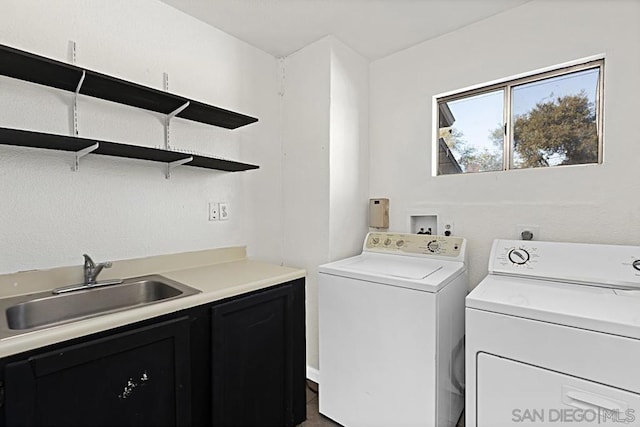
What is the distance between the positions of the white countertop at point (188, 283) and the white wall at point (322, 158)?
1.41 ft

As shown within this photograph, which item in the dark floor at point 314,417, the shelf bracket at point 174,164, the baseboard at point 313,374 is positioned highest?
the shelf bracket at point 174,164

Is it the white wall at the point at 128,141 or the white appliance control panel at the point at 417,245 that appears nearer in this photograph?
the white wall at the point at 128,141

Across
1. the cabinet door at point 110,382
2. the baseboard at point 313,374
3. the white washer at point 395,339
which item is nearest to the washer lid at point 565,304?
the white washer at point 395,339

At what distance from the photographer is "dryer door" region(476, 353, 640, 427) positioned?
1.01 m

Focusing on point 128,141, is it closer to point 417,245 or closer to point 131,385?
point 131,385

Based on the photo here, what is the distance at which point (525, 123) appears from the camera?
1.87 meters

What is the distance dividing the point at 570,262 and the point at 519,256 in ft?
0.69

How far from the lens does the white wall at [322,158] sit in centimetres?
211

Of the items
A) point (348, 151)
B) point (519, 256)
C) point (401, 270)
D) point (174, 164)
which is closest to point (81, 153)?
point (174, 164)

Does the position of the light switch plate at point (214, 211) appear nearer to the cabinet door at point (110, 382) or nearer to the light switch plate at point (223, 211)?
the light switch plate at point (223, 211)

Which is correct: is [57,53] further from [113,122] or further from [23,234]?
[23,234]

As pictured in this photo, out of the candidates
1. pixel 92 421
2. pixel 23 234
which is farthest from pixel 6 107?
pixel 92 421

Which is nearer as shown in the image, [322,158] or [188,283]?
[188,283]

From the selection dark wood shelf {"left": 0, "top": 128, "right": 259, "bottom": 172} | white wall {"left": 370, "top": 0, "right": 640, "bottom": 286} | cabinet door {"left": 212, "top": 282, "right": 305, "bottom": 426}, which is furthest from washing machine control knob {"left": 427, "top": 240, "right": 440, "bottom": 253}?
dark wood shelf {"left": 0, "top": 128, "right": 259, "bottom": 172}
